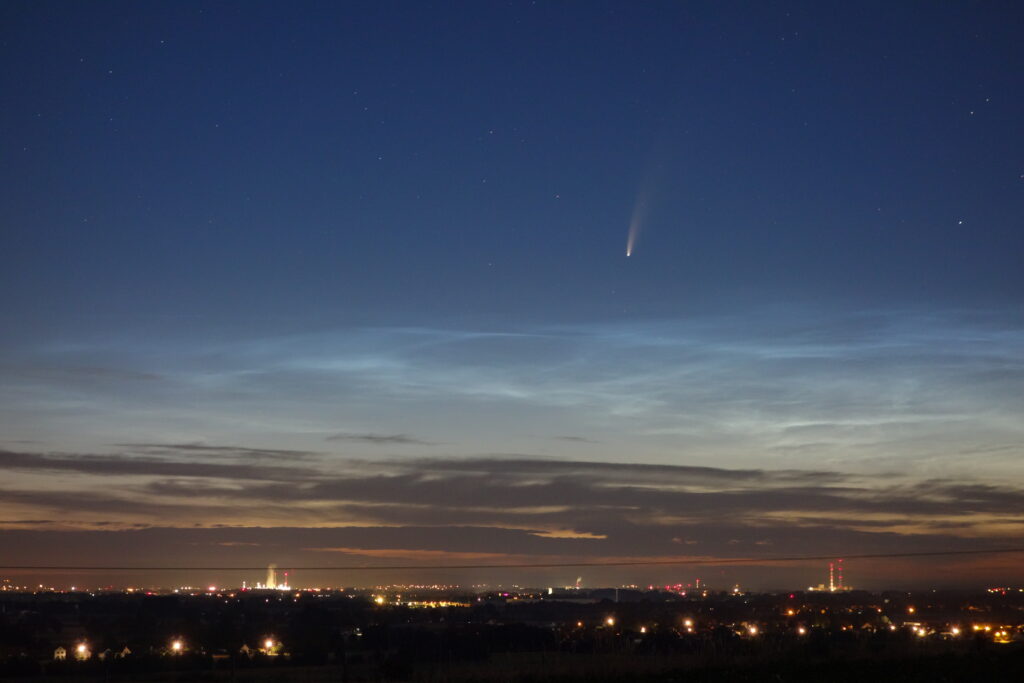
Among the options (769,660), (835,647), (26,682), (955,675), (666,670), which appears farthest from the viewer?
(835,647)

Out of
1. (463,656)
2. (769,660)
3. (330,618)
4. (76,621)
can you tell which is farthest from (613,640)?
(76,621)

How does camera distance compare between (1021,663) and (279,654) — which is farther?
(279,654)

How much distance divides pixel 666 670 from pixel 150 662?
28458 millimetres

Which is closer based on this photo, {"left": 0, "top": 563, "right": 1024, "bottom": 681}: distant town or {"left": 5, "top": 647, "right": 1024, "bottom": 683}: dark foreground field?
{"left": 5, "top": 647, "right": 1024, "bottom": 683}: dark foreground field

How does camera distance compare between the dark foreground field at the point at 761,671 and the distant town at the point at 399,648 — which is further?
the distant town at the point at 399,648

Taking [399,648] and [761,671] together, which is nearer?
[761,671]

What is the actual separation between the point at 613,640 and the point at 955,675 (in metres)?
28.7

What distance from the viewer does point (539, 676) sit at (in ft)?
98.4

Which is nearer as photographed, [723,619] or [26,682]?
[26,682]

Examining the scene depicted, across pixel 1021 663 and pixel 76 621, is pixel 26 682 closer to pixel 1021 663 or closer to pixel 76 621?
pixel 1021 663

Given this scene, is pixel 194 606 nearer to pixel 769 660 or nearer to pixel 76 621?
pixel 76 621

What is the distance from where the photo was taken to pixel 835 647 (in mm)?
45250

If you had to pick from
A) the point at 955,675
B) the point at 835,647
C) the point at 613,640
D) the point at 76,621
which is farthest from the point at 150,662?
the point at 76,621

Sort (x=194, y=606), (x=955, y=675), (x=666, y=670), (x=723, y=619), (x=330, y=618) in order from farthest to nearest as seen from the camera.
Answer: (x=194, y=606)
(x=723, y=619)
(x=330, y=618)
(x=666, y=670)
(x=955, y=675)
